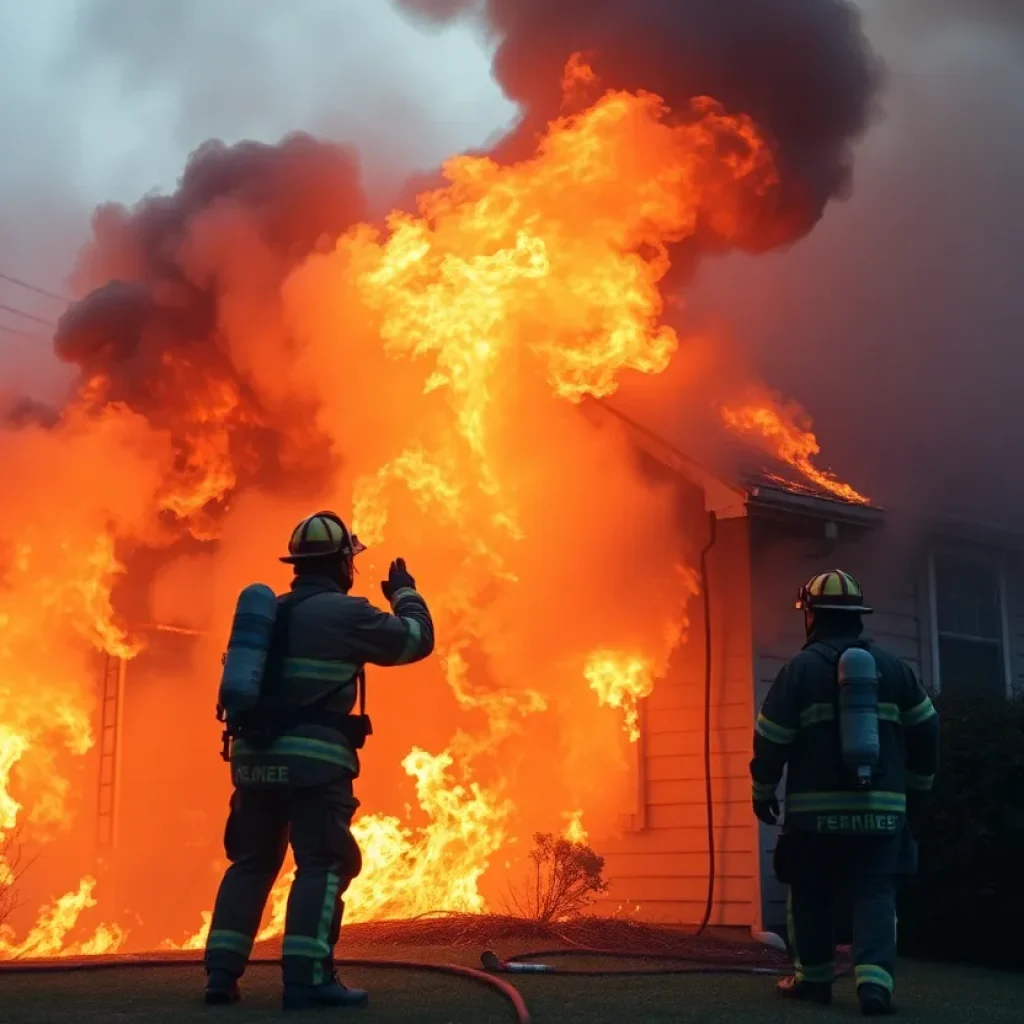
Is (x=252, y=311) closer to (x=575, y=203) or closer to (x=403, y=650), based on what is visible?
(x=575, y=203)

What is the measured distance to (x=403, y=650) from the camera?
546cm

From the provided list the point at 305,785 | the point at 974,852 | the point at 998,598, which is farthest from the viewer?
the point at 998,598

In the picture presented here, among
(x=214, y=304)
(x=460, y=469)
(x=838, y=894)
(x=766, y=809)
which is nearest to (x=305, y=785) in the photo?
(x=766, y=809)

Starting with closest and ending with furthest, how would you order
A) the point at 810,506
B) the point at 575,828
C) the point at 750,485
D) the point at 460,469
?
1. the point at 750,485
2. the point at 810,506
3. the point at 460,469
4. the point at 575,828

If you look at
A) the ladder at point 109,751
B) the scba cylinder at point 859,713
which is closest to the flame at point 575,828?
the scba cylinder at point 859,713

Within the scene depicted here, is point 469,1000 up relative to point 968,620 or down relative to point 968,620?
down

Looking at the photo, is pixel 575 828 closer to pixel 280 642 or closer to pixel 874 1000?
pixel 874 1000

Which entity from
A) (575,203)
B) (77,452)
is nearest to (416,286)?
(575,203)

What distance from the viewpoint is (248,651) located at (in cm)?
527

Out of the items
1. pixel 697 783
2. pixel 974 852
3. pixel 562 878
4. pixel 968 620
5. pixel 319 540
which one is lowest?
pixel 562 878

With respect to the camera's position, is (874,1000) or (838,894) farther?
(838,894)

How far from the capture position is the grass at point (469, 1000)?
490 cm

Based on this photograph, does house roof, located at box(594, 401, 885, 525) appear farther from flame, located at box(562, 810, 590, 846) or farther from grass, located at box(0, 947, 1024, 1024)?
grass, located at box(0, 947, 1024, 1024)

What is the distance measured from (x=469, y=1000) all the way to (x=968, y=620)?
709 centimetres
